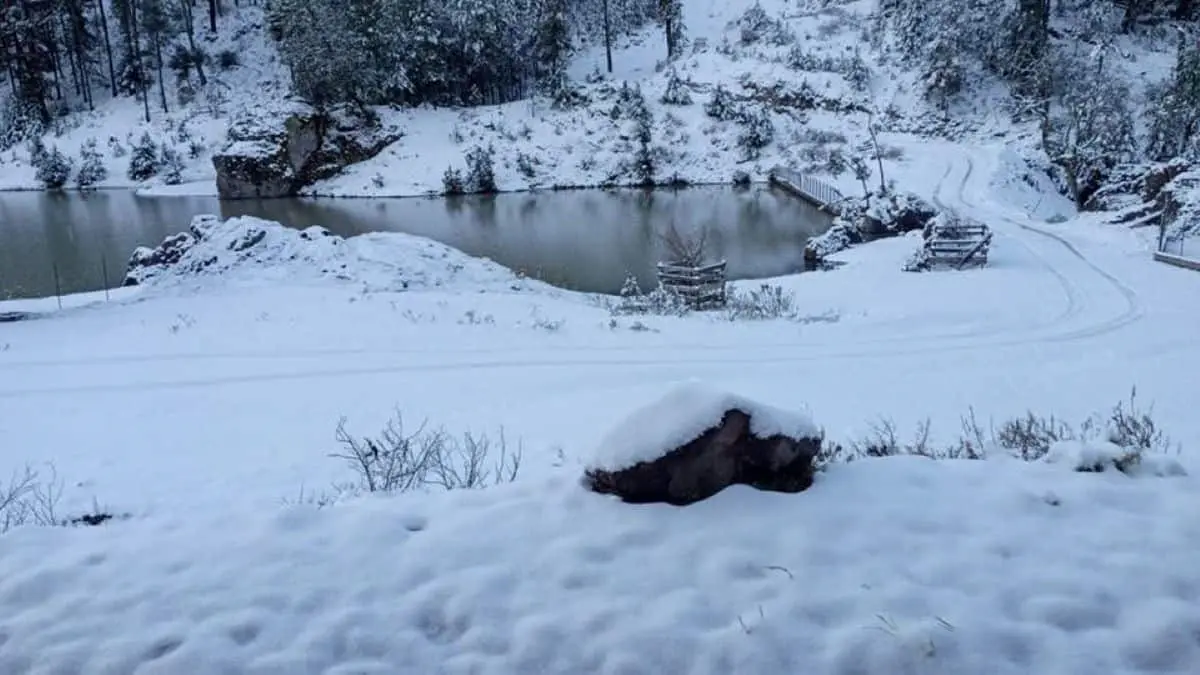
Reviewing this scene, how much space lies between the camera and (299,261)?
16281 millimetres

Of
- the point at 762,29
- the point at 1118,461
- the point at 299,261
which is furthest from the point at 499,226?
the point at 762,29

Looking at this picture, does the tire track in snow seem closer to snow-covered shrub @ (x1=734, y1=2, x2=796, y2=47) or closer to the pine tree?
snow-covered shrub @ (x1=734, y1=2, x2=796, y2=47)

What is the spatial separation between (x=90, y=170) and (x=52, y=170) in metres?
1.75

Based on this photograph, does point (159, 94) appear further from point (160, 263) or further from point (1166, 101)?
point (1166, 101)

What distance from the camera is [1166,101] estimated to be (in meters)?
24.9

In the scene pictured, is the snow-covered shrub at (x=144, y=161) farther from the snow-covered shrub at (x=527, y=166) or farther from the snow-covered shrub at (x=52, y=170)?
the snow-covered shrub at (x=527, y=166)

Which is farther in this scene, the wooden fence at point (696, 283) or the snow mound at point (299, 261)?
the snow mound at point (299, 261)

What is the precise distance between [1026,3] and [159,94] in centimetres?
4672

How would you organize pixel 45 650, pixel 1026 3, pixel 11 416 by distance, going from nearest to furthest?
pixel 45 650
pixel 11 416
pixel 1026 3

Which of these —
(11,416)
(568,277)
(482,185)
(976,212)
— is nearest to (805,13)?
(482,185)

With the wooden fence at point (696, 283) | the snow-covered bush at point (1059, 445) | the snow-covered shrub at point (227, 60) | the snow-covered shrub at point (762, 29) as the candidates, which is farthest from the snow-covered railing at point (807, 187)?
the snow-covered shrub at point (227, 60)

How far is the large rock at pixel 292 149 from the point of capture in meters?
35.2

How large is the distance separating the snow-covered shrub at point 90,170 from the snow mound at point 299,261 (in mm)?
27082

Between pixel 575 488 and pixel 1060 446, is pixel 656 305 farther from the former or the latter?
pixel 575 488
